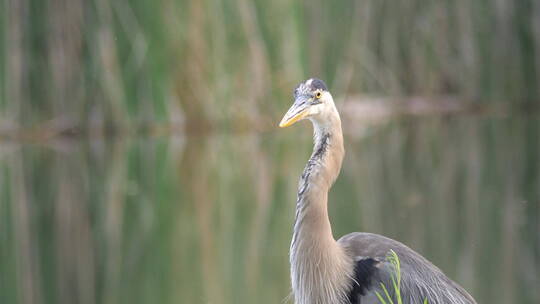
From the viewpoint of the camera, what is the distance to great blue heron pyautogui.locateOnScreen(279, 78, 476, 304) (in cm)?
380

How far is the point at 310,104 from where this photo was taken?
3.87 m

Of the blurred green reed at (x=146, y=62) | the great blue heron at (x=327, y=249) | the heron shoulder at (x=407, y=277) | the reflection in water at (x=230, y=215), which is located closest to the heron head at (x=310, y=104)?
the great blue heron at (x=327, y=249)

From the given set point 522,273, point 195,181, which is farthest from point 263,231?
point 195,181

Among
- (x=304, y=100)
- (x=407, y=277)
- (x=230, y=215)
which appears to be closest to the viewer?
(x=407, y=277)

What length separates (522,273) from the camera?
543 centimetres

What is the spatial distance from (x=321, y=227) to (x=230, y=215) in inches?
159

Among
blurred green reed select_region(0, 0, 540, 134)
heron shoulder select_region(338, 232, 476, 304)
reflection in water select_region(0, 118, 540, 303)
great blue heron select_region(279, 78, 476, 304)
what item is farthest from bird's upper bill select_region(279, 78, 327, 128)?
blurred green reed select_region(0, 0, 540, 134)

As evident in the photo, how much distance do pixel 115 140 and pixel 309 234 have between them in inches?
397

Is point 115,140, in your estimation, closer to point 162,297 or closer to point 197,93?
point 197,93

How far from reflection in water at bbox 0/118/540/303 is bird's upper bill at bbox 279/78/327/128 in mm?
1678

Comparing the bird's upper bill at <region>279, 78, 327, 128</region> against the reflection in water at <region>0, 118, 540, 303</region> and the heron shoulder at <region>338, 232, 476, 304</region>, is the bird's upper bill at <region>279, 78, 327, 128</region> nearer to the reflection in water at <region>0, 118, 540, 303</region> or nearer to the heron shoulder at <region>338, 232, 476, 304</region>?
the heron shoulder at <region>338, 232, 476, 304</region>

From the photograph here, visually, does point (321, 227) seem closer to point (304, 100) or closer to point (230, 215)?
point (304, 100)

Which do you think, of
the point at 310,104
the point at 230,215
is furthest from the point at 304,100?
the point at 230,215

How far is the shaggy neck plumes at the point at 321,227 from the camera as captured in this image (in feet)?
12.8
